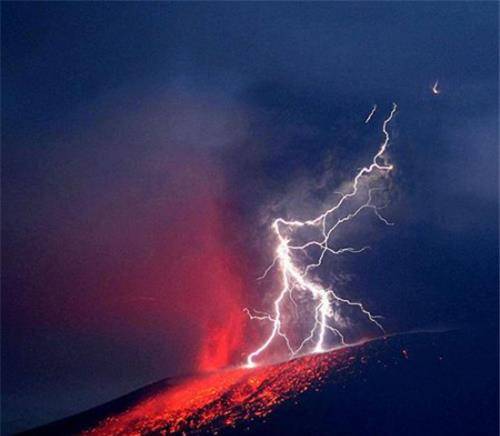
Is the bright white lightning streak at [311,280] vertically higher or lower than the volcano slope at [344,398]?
higher

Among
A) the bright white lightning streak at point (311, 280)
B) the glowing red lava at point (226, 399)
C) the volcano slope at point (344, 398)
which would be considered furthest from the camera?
the bright white lightning streak at point (311, 280)

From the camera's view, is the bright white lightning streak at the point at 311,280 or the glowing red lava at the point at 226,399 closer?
the glowing red lava at the point at 226,399

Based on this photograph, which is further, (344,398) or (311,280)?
(311,280)

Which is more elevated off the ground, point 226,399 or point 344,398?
point 226,399

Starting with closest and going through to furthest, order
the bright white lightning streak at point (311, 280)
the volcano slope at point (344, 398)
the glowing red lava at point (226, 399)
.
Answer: the volcano slope at point (344, 398) → the glowing red lava at point (226, 399) → the bright white lightning streak at point (311, 280)

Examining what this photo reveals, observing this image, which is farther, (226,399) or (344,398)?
(226,399)
